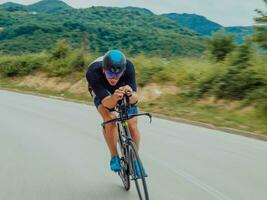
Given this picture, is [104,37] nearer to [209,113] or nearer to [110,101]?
[209,113]

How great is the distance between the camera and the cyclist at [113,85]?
6.30 meters

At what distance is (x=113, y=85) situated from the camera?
689cm

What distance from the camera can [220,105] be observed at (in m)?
18.6

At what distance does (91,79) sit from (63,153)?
4.01 m

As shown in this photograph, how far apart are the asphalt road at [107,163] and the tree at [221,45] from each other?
6.83 meters

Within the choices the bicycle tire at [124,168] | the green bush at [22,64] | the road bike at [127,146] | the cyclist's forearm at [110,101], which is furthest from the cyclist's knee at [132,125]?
the green bush at [22,64]

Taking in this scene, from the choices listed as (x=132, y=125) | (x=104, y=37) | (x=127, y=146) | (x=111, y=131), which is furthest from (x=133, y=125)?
(x=104, y=37)

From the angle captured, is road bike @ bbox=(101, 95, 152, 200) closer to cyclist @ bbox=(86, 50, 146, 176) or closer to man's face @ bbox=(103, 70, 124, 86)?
cyclist @ bbox=(86, 50, 146, 176)

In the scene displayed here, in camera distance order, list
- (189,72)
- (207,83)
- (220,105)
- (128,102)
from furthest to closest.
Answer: (189,72)
(207,83)
(220,105)
(128,102)

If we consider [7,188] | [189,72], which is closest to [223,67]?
[189,72]

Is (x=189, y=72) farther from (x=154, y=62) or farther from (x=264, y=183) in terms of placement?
(x=264, y=183)

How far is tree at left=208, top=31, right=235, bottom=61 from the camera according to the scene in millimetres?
21562

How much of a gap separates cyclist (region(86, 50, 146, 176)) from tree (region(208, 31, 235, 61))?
1482 centimetres

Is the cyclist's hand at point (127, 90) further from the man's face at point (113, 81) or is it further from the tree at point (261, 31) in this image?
the tree at point (261, 31)
